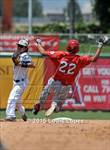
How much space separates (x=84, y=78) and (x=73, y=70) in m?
3.10

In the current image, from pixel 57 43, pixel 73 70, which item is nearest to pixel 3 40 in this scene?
pixel 57 43

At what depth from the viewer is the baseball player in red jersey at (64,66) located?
44.9 ft

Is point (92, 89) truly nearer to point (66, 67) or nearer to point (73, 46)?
point (66, 67)

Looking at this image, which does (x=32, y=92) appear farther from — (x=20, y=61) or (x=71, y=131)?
(x=71, y=131)

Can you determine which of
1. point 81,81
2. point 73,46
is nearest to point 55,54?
point 73,46

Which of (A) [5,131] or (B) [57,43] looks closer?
(A) [5,131]

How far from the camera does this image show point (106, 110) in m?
16.6

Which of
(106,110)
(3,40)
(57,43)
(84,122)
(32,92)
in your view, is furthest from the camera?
(3,40)

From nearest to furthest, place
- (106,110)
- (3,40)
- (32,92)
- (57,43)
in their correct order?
1. (32,92)
2. (106,110)
3. (57,43)
4. (3,40)

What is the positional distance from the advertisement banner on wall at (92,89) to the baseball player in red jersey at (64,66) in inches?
98.7

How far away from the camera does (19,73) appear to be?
539 inches

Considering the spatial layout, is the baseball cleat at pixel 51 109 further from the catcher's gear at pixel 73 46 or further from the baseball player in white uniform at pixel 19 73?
the catcher's gear at pixel 73 46

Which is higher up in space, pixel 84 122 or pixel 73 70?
pixel 73 70

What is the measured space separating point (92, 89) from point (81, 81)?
0.34 meters
